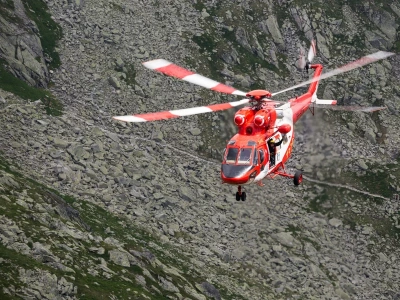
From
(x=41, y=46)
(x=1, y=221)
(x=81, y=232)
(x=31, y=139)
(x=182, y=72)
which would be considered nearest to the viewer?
(x=182, y=72)

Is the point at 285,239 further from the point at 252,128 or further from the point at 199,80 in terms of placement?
the point at 199,80

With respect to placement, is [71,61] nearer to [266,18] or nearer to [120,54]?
[120,54]

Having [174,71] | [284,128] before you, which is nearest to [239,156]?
[284,128]

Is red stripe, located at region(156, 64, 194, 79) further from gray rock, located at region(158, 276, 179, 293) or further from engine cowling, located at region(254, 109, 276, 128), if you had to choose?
gray rock, located at region(158, 276, 179, 293)

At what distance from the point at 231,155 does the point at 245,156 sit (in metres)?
0.73

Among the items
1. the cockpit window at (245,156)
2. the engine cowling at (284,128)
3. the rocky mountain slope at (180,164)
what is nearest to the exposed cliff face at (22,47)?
the rocky mountain slope at (180,164)

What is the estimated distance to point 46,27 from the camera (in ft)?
210

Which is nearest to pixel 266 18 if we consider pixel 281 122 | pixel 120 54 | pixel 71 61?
pixel 120 54

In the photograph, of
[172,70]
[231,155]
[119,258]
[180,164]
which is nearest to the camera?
[172,70]

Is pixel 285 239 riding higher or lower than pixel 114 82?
lower

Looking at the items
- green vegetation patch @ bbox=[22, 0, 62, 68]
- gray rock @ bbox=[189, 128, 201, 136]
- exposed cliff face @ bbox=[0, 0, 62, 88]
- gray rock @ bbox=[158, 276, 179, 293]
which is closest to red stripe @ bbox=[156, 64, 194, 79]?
gray rock @ bbox=[158, 276, 179, 293]

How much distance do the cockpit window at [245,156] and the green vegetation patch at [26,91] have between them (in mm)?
25680

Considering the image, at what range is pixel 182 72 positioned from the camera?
31438 mm

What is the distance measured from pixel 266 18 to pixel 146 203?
32.9 meters
